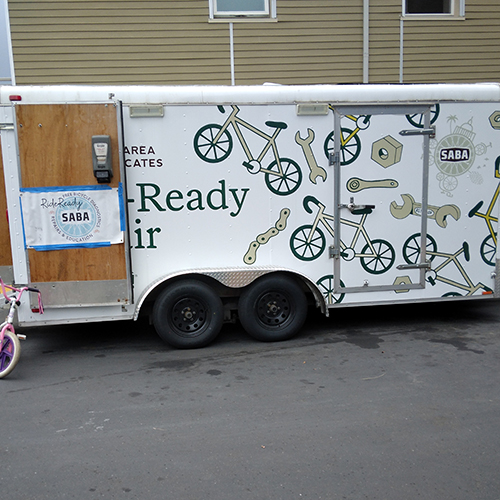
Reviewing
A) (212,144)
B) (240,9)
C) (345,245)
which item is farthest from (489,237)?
(240,9)

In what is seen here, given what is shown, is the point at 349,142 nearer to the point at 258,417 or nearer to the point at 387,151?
the point at 387,151

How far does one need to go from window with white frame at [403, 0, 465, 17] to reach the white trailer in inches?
204

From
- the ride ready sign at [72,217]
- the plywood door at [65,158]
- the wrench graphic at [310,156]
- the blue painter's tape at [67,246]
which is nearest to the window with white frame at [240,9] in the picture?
the wrench graphic at [310,156]

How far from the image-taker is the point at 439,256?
6027 mm

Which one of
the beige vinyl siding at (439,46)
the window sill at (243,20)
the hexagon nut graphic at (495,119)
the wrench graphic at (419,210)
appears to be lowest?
the wrench graphic at (419,210)

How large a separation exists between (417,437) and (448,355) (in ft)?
6.36

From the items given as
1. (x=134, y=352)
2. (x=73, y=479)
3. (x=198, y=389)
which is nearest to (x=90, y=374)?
(x=134, y=352)

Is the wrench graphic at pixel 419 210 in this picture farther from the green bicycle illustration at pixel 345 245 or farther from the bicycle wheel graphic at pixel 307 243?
the bicycle wheel graphic at pixel 307 243

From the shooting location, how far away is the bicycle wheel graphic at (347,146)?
5691mm

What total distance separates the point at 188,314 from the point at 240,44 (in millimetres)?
6312

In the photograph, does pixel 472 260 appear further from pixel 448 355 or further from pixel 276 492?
pixel 276 492

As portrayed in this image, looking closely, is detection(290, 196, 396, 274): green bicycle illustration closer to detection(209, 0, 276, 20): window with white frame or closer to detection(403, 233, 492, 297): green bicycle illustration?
detection(403, 233, 492, 297): green bicycle illustration

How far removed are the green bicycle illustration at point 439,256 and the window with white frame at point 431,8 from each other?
20.8ft

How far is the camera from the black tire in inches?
225
